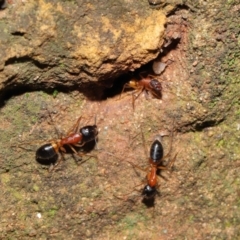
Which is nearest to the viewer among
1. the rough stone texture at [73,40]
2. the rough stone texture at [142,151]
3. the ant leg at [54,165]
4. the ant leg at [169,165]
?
the rough stone texture at [73,40]

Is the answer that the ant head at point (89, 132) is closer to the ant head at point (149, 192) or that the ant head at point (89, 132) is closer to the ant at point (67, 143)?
the ant at point (67, 143)

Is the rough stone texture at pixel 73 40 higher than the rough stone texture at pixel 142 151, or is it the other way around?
the rough stone texture at pixel 73 40

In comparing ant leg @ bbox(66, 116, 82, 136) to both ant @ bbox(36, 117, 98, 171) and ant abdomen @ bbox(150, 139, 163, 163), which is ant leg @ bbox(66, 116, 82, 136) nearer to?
ant @ bbox(36, 117, 98, 171)

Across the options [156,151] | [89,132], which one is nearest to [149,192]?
[156,151]

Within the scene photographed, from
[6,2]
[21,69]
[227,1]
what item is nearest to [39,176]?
[21,69]

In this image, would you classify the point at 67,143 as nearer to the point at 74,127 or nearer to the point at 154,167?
the point at 74,127

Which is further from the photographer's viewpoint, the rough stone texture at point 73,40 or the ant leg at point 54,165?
the ant leg at point 54,165

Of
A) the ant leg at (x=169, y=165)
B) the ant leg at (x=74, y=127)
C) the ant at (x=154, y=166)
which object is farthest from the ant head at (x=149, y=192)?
the ant leg at (x=74, y=127)

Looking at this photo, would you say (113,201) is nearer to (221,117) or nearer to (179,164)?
(179,164)

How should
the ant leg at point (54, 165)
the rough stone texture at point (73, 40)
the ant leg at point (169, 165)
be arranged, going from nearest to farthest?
the rough stone texture at point (73, 40) → the ant leg at point (54, 165) → the ant leg at point (169, 165)
